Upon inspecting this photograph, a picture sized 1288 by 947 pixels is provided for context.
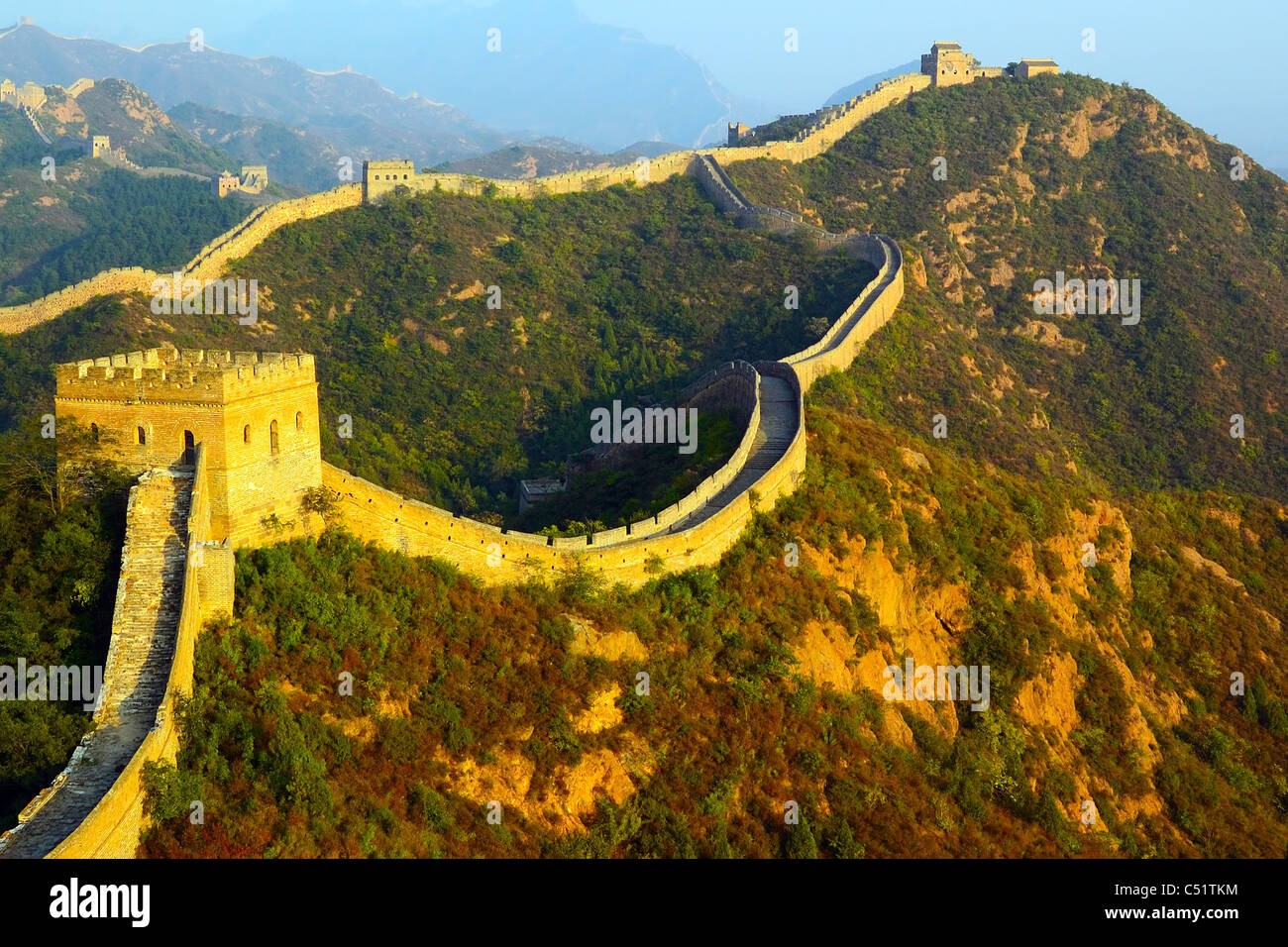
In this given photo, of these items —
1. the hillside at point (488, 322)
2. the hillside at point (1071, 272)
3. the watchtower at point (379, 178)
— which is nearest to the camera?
the hillside at point (488, 322)


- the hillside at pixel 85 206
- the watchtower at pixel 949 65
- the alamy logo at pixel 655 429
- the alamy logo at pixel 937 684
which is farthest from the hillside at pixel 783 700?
the hillside at pixel 85 206

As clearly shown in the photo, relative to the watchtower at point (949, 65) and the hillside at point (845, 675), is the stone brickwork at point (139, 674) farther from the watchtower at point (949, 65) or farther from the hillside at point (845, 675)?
the watchtower at point (949, 65)

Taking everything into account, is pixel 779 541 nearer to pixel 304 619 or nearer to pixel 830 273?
pixel 304 619

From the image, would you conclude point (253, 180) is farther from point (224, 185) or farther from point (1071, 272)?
point (1071, 272)

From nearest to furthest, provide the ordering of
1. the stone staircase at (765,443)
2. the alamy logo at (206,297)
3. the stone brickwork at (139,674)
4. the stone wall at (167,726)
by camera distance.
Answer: the stone wall at (167,726) < the stone brickwork at (139,674) < the stone staircase at (765,443) < the alamy logo at (206,297)

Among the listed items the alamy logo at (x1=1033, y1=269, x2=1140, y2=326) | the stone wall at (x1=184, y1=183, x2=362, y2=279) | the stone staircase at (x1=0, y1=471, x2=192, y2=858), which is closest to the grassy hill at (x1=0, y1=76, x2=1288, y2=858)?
the stone staircase at (x1=0, y1=471, x2=192, y2=858)

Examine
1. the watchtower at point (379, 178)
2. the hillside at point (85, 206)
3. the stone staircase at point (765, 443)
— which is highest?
the hillside at point (85, 206)

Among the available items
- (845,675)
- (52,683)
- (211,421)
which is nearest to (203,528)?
(211,421)

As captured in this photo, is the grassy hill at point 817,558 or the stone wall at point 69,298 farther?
the stone wall at point 69,298
